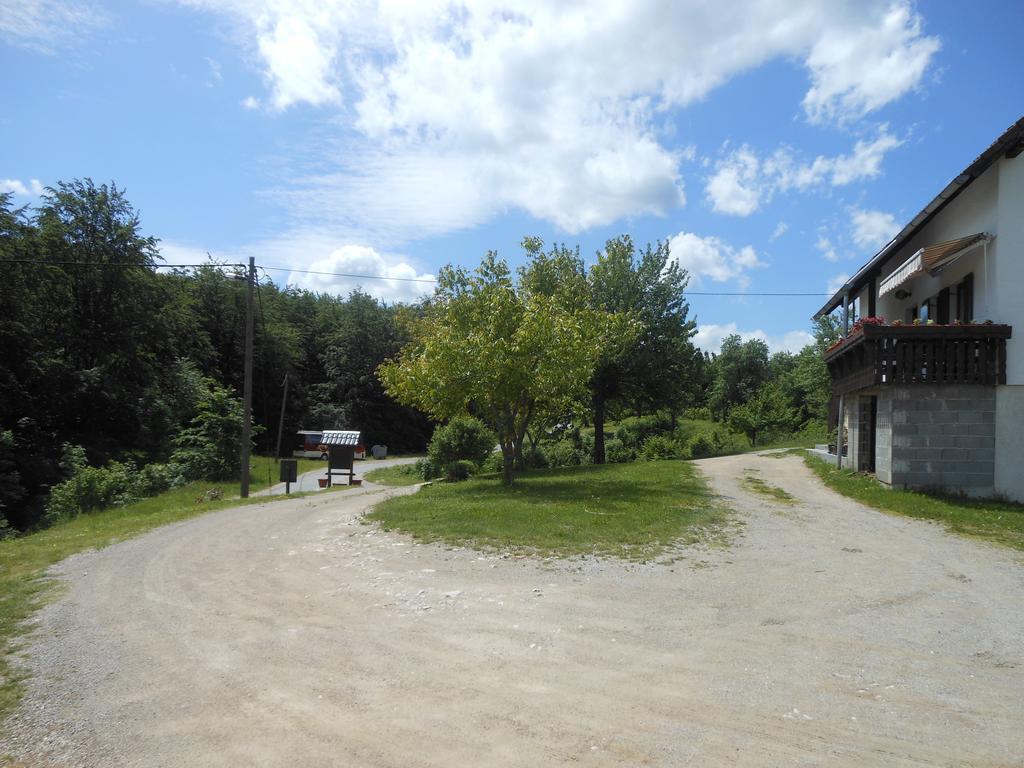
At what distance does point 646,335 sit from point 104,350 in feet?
103

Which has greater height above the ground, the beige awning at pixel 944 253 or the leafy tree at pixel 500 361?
the beige awning at pixel 944 253

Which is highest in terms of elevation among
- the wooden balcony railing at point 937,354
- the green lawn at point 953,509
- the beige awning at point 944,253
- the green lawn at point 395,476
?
the beige awning at point 944,253

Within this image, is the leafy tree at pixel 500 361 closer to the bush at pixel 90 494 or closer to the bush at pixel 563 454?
the bush at pixel 90 494

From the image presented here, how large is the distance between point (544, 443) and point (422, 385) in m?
20.1

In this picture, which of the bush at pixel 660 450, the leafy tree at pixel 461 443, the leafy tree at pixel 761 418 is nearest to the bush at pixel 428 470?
the leafy tree at pixel 461 443

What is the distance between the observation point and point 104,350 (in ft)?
130

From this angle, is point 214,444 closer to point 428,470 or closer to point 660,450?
point 428,470

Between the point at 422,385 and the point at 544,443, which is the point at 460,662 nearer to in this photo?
the point at 422,385

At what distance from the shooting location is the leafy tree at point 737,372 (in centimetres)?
7106

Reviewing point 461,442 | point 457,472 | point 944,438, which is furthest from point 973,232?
point 461,442

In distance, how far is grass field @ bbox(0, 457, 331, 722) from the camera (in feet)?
19.6

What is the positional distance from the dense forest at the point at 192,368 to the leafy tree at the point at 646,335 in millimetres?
65

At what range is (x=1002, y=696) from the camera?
4.75 metres

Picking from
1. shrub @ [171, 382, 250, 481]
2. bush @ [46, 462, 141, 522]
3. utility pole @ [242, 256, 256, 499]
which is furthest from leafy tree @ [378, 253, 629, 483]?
shrub @ [171, 382, 250, 481]
